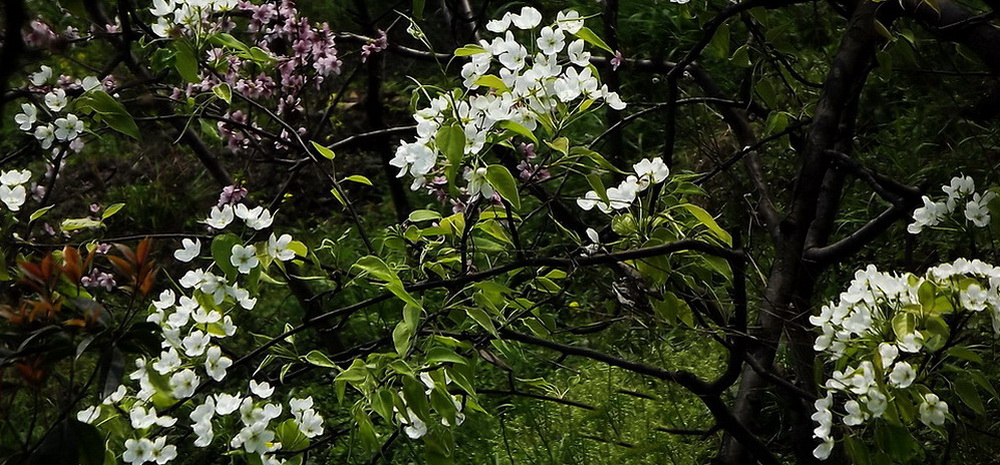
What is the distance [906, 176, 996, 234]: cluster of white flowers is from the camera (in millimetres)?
1691

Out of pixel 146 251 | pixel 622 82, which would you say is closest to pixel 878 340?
pixel 146 251

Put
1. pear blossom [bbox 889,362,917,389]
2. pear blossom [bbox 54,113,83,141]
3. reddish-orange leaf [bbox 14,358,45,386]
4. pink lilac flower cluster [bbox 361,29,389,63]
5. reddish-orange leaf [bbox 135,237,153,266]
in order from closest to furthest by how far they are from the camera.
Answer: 1. reddish-orange leaf [bbox 14,358,45,386]
2. reddish-orange leaf [bbox 135,237,153,266]
3. pear blossom [bbox 889,362,917,389]
4. pear blossom [bbox 54,113,83,141]
5. pink lilac flower cluster [bbox 361,29,389,63]

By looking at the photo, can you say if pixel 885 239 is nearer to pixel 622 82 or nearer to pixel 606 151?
pixel 606 151

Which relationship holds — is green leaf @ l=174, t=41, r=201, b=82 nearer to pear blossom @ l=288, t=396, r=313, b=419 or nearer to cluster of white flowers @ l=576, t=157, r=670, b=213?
pear blossom @ l=288, t=396, r=313, b=419

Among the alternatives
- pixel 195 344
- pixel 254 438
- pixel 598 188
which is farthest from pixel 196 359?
pixel 598 188

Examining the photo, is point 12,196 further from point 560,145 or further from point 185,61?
point 560,145

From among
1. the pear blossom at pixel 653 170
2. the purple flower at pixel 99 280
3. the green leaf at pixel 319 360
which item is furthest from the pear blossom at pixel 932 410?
the purple flower at pixel 99 280

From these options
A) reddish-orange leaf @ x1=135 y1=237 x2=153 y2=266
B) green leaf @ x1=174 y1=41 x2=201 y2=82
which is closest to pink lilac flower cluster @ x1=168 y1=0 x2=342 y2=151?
green leaf @ x1=174 y1=41 x2=201 y2=82

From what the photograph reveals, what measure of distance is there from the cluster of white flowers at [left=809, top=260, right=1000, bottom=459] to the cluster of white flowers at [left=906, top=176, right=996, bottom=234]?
0.20 meters

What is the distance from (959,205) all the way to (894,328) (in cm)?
42

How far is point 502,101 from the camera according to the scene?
1.57m

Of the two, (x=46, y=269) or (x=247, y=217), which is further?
(x=247, y=217)

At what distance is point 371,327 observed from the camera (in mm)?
3355

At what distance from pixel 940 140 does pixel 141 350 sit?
2.55m
